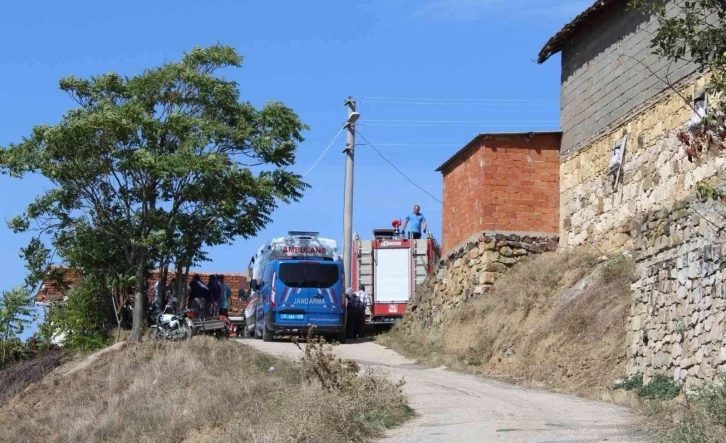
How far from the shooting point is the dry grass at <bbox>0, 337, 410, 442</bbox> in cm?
1470

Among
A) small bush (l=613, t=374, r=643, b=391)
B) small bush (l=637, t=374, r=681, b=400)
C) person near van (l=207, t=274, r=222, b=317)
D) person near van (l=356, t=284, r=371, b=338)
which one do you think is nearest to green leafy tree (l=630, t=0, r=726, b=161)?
small bush (l=637, t=374, r=681, b=400)

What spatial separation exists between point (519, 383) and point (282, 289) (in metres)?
10.8

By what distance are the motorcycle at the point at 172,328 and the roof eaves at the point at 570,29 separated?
1114cm

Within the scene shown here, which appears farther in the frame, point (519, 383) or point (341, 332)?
point (341, 332)

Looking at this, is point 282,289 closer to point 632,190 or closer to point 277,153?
point 277,153

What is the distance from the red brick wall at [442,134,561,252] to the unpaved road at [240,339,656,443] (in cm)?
765

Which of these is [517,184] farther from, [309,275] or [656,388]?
[656,388]

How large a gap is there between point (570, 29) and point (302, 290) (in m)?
9.76

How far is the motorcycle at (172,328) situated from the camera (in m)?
27.5

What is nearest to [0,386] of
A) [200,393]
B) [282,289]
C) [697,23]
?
[282,289]

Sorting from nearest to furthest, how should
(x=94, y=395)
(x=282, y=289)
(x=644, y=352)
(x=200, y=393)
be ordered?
(x=644, y=352), (x=200, y=393), (x=94, y=395), (x=282, y=289)

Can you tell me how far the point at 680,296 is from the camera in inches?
687

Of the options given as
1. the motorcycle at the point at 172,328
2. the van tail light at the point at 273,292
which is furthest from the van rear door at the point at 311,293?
the motorcycle at the point at 172,328

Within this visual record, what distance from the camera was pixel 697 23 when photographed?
431 inches
